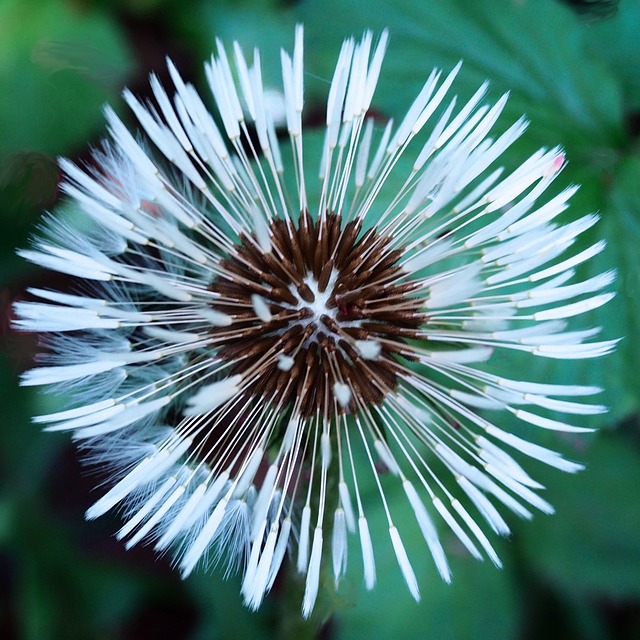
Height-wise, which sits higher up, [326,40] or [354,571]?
[326,40]

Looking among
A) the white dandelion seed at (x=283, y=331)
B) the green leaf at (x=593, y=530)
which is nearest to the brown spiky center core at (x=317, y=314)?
the white dandelion seed at (x=283, y=331)

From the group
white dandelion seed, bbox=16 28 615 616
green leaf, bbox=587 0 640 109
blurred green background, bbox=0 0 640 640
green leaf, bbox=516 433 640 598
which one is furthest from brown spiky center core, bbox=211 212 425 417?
green leaf, bbox=516 433 640 598

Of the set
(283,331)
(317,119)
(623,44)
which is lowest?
(283,331)

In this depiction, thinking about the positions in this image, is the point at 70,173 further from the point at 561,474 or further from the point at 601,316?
the point at 561,474

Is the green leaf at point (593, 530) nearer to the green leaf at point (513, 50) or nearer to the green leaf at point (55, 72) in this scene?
the green leaf at point (513, 50)

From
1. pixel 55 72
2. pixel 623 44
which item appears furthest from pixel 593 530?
pixel 55 72

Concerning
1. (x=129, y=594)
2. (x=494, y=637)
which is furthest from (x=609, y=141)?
(x=129, y=594)

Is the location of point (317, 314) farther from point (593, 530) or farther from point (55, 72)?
point (55, 72)
